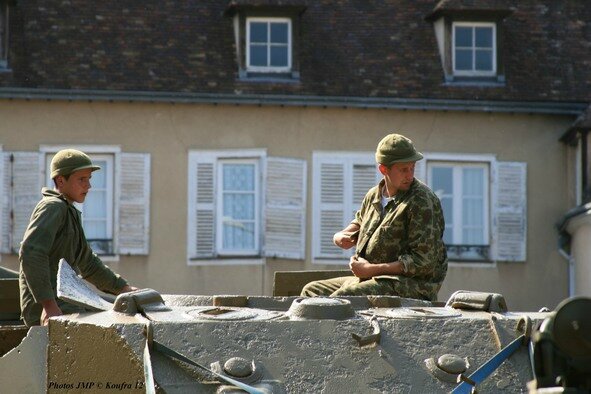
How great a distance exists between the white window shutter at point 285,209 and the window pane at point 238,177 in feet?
1.12

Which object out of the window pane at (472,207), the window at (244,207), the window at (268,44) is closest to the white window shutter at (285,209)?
the window at (244,207)

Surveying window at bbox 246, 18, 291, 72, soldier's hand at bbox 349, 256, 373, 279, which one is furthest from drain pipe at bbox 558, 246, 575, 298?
soldier's hand at bbox 349, 256, 373, 279

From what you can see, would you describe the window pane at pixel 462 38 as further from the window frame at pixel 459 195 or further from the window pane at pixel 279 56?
the window pane at pixel 279 56

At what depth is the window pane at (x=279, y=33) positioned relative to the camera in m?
27.1

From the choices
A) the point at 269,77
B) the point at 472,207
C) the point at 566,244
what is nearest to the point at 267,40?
the point at 269,77

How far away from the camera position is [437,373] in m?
7.13

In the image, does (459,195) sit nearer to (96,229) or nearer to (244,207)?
(244,207)

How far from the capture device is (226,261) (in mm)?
26781

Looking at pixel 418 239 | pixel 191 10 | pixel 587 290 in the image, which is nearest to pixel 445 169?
pixel 587 290

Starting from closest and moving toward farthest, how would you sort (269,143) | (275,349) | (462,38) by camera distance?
(275,349) < (269,143) < (462,38)

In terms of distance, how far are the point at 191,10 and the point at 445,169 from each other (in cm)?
486

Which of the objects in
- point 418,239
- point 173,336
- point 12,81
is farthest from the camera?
point 12,81

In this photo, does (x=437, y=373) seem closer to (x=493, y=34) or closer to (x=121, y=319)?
(x=121, y=319)

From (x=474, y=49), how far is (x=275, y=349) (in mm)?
20943
